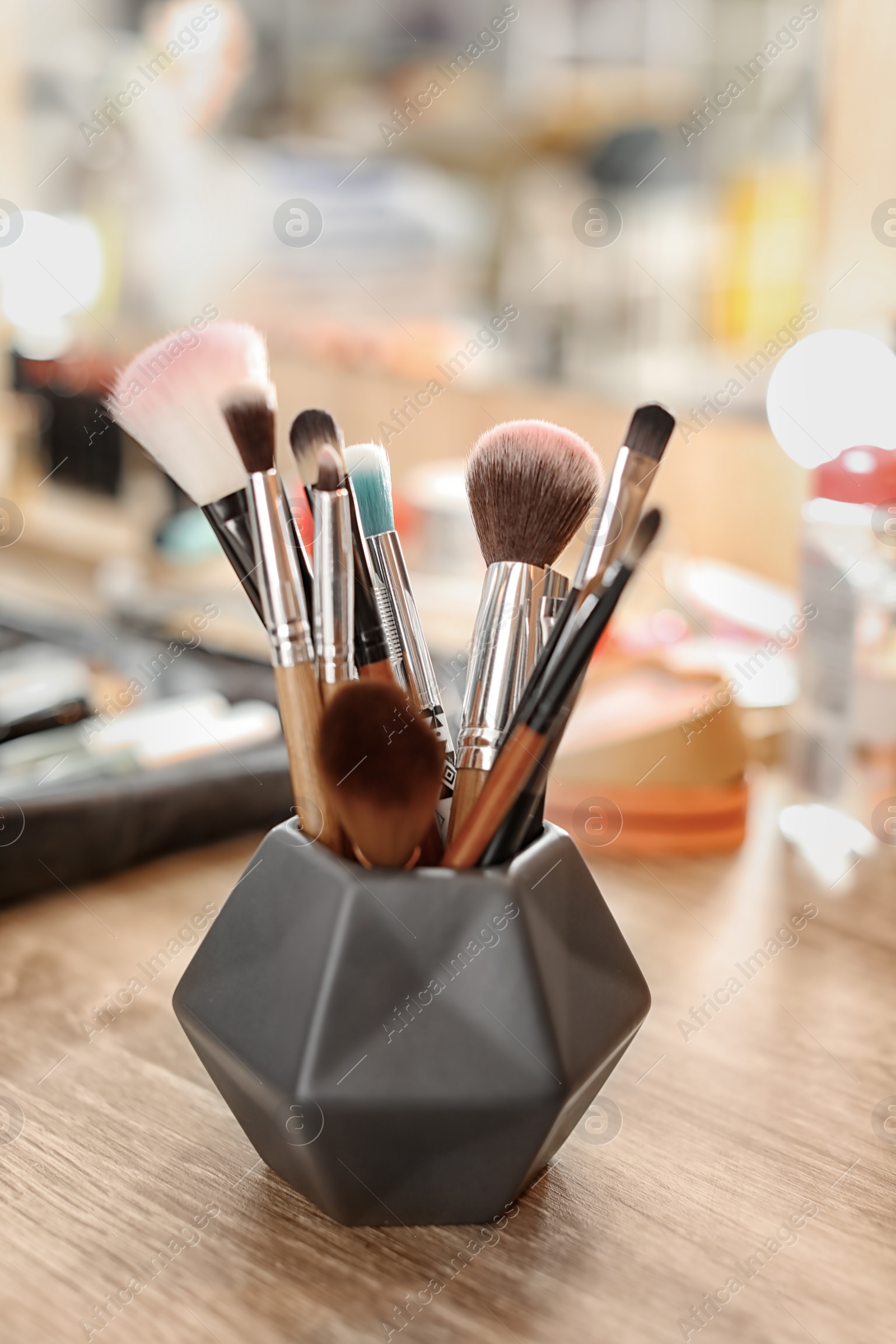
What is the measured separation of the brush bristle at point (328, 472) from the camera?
0.32 m

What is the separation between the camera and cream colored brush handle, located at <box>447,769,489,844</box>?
1.09 feet

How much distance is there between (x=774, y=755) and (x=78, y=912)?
41cm

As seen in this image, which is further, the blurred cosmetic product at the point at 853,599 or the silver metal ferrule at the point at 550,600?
the blurred cosmetic product at the point at 853,599

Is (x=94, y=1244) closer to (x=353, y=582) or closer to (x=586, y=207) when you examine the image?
(x=353, y=582)

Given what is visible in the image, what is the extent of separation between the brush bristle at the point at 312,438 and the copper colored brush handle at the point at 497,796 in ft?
0.30

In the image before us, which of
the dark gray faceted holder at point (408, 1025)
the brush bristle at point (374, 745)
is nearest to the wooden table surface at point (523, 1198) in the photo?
the dark gray faceted holder at point (408, 1025)

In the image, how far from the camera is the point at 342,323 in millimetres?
1331

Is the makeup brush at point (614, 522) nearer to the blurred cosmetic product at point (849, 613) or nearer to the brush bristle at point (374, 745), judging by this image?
the brush bristle at point (374, 745)

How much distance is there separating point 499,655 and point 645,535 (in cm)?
6

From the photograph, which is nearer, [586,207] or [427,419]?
[427,419]

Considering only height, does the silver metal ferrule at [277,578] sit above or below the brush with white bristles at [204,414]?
below

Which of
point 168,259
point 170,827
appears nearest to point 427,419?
point 168,259

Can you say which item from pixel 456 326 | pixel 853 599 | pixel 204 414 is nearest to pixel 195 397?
pixel 204 414

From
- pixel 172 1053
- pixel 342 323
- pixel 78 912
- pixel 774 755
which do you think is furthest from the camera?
pixel 342 323
